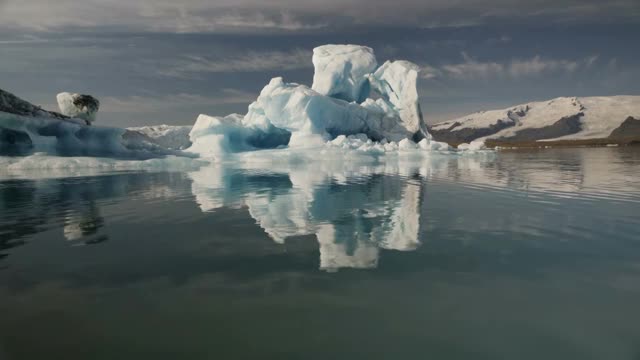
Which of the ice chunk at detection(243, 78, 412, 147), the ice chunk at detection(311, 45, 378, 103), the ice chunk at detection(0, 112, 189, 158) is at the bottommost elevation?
the ice chunk at detection(0, 112, 189, 158)

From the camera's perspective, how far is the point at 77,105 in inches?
1500

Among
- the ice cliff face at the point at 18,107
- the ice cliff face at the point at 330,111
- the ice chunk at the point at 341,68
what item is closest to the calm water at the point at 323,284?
the ice cliff face at the point at 18,107

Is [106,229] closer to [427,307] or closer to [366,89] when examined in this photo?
[427,307]

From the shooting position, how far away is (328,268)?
5770 mm

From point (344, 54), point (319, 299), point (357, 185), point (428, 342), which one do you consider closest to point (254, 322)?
point (319, 299)

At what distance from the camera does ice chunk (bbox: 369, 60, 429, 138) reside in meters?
52.8

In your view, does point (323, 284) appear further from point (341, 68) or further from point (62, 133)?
point (341, 68)

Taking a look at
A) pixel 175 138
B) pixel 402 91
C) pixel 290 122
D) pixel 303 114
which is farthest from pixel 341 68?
pixel 175 138

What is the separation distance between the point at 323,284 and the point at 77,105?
4016 cm

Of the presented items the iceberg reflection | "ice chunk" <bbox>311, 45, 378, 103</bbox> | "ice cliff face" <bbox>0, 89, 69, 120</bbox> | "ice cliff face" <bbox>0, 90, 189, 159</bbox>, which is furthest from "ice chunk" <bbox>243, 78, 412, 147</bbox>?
the iceberg reflection

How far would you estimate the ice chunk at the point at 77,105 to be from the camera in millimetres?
38000

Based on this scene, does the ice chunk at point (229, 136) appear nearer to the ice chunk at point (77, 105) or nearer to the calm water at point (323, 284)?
the ice chunk at point (77, 105)

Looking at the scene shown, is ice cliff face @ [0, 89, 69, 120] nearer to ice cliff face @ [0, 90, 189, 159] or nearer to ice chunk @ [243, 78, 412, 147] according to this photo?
ice cliff face @ [0, 90, 189, 159]

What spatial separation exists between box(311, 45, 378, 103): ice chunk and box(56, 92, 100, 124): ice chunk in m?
24.3
